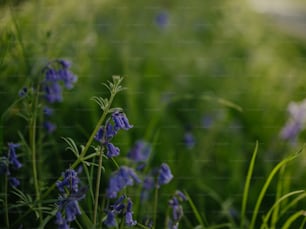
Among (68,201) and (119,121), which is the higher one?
(119,121)

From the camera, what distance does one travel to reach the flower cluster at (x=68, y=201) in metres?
1.36

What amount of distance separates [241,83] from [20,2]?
3.38 ft

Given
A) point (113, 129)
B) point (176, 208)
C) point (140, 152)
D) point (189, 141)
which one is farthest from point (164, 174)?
point (189, 141)

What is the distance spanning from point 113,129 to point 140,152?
618 millimetres

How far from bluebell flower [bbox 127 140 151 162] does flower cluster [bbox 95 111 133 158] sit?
0.54m

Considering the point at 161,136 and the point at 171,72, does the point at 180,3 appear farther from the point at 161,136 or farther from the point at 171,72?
the point at 161,136

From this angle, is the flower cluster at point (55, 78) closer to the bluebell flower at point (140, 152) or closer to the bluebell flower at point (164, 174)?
the bluebell flower at point (140, 152)

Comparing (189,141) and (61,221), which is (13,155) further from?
(189,141)

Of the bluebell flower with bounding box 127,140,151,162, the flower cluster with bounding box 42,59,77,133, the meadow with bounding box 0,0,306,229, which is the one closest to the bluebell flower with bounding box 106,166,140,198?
the meadow with bounding box 0,0,306,229

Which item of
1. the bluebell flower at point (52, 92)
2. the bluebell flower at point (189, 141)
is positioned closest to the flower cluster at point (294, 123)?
the bluebell flower at point (189, 141)

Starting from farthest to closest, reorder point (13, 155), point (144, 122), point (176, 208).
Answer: point (144, 122) → point (13, 155) → point (176, 208)

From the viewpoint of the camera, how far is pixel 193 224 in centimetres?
198

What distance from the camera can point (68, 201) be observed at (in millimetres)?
1363

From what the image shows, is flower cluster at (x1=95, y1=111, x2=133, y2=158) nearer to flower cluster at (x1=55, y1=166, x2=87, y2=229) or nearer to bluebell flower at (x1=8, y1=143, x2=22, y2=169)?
flower cluster at (x1=55, y1=166, x2=87, y2=229)
